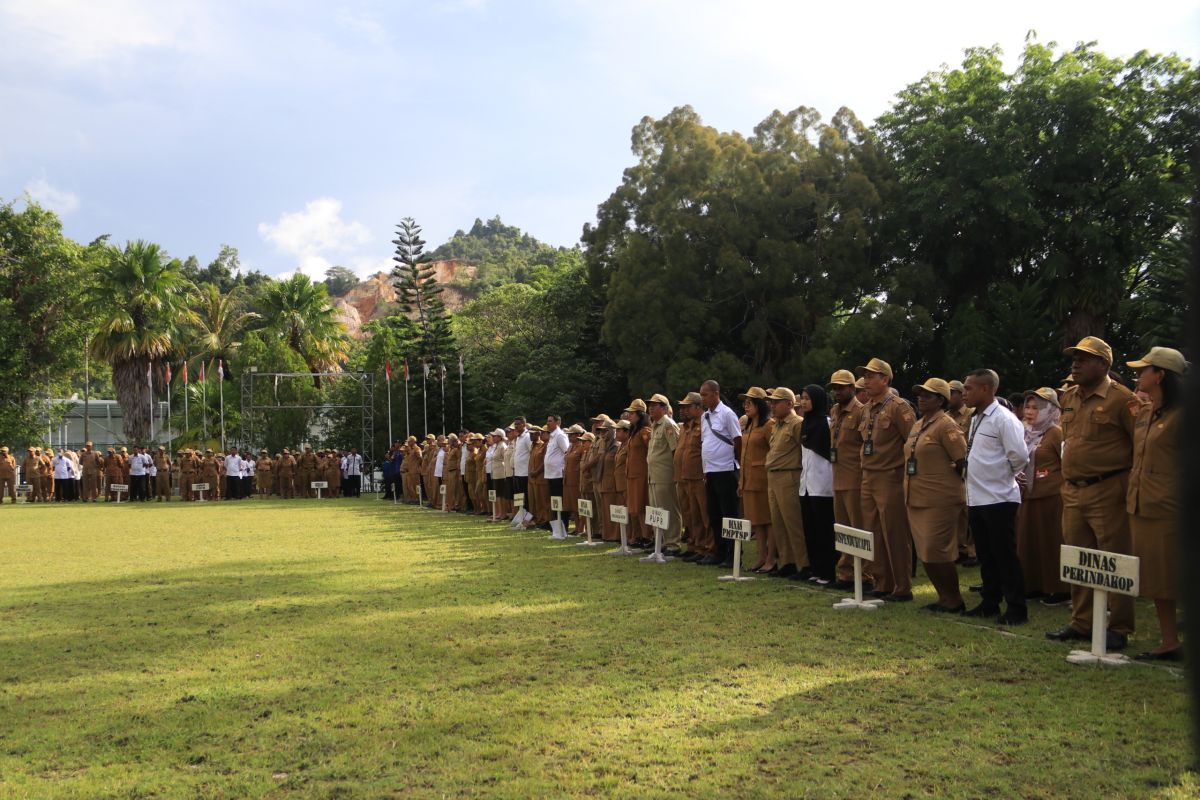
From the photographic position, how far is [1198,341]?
0.80m

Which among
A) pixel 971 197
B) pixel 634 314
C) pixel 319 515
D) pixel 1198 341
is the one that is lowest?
pixel 319 515

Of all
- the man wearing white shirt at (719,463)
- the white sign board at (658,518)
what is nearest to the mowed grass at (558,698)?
the white sign board at (658,518)

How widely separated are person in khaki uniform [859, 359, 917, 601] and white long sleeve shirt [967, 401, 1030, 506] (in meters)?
1.10

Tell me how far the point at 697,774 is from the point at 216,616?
580 cm

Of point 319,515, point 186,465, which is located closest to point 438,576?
point 319,515

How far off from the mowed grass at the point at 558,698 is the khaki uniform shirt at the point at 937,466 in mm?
921

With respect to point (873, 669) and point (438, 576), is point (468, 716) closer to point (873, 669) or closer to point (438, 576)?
point (873, 669)

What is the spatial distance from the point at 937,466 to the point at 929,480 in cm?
13

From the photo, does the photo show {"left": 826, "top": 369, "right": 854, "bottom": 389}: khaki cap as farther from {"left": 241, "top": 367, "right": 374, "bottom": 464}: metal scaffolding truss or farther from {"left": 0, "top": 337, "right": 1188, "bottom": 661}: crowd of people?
{"left": 241, "top": 367, "right": 374, "bottom": 464}: metal scaffolding truss

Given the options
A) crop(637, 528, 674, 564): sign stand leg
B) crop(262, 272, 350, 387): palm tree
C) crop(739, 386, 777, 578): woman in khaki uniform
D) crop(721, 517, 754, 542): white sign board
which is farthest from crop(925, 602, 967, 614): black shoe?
crop(262, 272, 350, 387): palm tree

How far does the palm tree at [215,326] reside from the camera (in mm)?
55688

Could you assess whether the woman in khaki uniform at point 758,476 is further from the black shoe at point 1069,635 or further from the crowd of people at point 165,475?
the crowd of people at point 165,475

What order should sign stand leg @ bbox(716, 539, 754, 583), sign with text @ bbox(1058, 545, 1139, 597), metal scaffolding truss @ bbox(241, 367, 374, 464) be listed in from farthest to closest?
metal scaffolding truss @ bbox(241, 367, 374, 464) < sign stand leg @ bbox(716, 539, 754, 583) < sign with text @ bbox(1058, 545, 1139, 597)

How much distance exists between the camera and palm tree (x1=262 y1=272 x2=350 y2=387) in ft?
177
